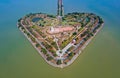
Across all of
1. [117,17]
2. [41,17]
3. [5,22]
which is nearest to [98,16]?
[117,17]

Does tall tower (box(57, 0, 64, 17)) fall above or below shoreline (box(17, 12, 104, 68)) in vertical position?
above

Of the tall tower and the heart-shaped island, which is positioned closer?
the heart-shaped island

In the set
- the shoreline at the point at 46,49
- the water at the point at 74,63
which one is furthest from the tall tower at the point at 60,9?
the shoreline at the point at 46,49

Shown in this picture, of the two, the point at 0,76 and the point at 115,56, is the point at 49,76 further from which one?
the point at 115,56

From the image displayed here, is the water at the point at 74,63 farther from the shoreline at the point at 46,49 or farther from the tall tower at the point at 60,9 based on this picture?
the tall tower at the point at 60,9

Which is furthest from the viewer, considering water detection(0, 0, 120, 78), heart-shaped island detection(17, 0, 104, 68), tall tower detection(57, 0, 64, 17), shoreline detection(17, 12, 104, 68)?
tall tower detection(57, 0, 64, 17)

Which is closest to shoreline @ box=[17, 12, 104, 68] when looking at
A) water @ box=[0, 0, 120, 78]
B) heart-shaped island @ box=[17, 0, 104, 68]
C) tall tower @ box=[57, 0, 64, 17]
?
heart-shaped island @ box=[17, 0, 104, 68]

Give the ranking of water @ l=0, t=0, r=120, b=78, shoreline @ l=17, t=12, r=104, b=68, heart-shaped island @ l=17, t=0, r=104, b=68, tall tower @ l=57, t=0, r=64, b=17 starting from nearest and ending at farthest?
water @ l=0, t=0, r=120, b=78
shoreline @ l=17, t=12, r=104, b=68
heart-shaped island @ l=17, t=0, r=104, b=68
tall tower @ l=57, t=0, r=64, b=17

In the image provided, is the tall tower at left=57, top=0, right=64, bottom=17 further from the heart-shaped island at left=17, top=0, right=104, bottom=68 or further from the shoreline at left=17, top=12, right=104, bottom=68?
the shoreline at left=17, top=12, right=104, bottom=68
